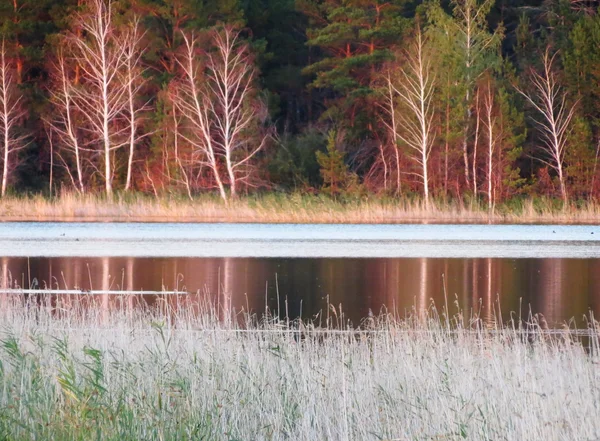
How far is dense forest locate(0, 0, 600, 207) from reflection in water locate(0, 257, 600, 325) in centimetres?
2272

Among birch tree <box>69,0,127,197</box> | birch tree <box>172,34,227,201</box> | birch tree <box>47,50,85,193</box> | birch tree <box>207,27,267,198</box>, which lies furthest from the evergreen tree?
birch tree <box>47,50,85,193</box>

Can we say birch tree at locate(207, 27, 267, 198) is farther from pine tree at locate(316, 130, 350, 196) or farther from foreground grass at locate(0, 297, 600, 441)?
foreground grass at locate(0, 297, 600, 441)

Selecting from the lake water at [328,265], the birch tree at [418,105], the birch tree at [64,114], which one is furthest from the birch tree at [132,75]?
the lake water at [328,265]

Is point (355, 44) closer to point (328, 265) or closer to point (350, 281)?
point (328, 265)

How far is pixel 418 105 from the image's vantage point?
44562mm

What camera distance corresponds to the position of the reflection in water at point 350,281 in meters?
14.2

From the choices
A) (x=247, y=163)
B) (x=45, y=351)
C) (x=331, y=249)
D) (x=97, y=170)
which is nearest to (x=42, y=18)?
(x=97, y=170)

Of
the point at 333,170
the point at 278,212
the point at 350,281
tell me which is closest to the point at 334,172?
the point at 333,170

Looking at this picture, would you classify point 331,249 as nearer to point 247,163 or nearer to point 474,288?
point 474,288

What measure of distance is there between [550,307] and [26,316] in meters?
7.54

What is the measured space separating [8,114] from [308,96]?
1809 cm

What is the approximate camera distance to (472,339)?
33.0 feet

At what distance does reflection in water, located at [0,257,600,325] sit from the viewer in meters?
14.2

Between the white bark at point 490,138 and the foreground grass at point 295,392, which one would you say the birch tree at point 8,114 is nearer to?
the white bark at point 490,138
